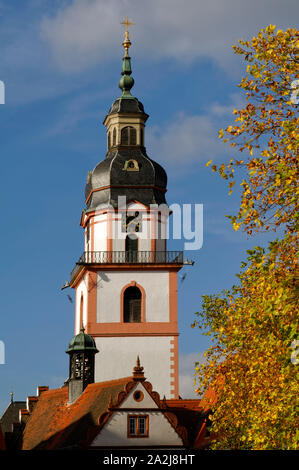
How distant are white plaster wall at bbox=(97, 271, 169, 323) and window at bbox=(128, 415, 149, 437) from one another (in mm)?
11277

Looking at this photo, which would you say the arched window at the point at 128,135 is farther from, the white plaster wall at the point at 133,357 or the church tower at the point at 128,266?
the white plaster wall at the point at 133,357

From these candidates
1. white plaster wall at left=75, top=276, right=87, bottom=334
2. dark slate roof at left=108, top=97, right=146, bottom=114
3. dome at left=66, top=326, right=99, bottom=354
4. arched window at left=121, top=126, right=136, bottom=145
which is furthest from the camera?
dark slate roof at left=108, top=97, right=146, bottom=114

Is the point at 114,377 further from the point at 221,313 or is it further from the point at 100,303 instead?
the point at 221,313

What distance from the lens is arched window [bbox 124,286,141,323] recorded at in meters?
58.7

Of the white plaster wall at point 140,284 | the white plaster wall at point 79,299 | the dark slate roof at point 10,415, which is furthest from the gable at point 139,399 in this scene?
the dark slate roof at point 10,415

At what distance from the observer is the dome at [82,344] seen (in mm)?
54969

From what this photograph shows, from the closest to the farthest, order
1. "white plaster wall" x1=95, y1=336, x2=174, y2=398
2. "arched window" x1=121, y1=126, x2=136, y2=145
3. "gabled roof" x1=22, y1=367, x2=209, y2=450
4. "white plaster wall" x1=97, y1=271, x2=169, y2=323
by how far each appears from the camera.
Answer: "gabled roof" x1=22, y1=367, x2=209, y2=450
"white plaster wall" x1=95, y1=336, x2=174, y2=398
"white plaster wall" x1=97, y1=271, x2=169, y2=323
"arched window" x1=121, y1=126, x2=136, y2=145

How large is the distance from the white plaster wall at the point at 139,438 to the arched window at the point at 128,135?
2113cm

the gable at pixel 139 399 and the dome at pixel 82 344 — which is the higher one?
the dome at pixel 82 344

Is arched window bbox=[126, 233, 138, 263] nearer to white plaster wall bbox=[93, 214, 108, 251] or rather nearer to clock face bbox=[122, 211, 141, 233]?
clock face bbox=[122, 211, 141, 233]

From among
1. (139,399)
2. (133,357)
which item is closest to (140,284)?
(133,357)

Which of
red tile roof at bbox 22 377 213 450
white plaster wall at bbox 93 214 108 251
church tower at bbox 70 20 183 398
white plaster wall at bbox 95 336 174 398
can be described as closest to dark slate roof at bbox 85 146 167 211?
church tower at bbox 70 20 183 398

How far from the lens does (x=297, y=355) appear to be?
77.2 ft
